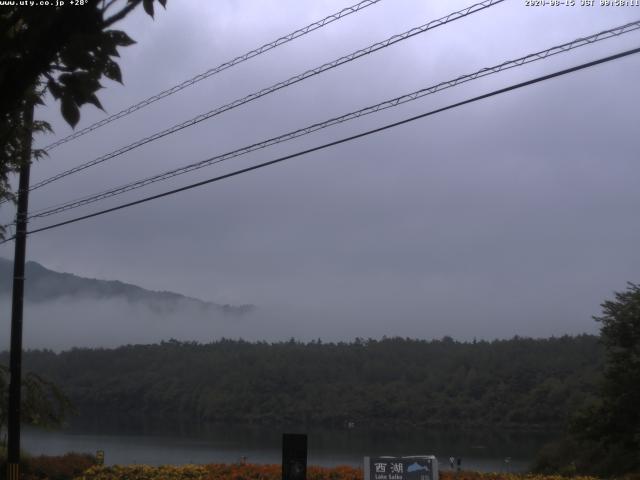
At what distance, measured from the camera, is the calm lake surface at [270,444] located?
2581cm

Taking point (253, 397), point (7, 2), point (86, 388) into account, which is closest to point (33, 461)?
point (7, 2)

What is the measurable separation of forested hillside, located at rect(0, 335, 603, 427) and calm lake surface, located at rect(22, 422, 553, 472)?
3.33m

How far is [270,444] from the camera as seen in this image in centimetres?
3412

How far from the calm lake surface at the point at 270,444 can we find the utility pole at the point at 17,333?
7901mm

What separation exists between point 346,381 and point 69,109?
52.9 meters

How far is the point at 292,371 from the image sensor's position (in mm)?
58719

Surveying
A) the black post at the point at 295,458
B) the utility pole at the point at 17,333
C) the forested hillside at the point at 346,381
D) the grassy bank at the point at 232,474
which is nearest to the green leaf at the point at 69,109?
the black post at the point at 295,458

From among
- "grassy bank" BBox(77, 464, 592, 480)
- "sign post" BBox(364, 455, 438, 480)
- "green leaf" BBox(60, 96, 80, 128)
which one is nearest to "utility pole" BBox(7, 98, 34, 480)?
"grassy bank" BBox(77, 464, 592, 480)

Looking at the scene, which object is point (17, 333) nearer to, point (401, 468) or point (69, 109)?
point (401, 468)

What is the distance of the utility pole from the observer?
14789 millimetres

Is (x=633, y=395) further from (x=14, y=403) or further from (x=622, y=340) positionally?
(x=14, y=403)

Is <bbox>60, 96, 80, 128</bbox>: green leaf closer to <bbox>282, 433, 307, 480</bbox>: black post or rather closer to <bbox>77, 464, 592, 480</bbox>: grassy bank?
<bbox>282, 433, 307, 480</bbox>: black post

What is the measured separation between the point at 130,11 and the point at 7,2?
1.97 ft

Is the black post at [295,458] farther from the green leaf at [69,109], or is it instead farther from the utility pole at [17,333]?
the green leaf at [69,109]
